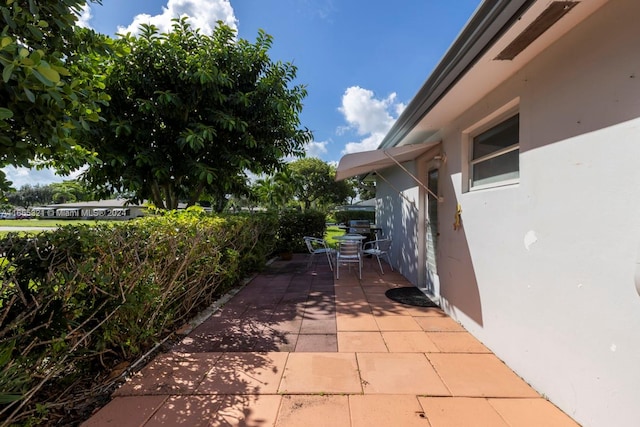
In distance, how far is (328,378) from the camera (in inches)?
124

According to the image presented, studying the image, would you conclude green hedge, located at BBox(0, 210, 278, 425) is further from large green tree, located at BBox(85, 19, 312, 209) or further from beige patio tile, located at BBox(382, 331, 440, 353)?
large green tree, located at BBox(85, 19, 312, 209)

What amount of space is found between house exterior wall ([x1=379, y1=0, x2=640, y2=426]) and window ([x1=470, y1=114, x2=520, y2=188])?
28 cm

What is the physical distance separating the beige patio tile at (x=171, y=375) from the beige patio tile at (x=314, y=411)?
102 centimetres

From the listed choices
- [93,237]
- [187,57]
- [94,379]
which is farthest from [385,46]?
[94,379]

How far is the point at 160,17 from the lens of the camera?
22.8 feet

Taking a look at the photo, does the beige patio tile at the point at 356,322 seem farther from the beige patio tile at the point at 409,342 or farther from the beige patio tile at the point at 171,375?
the beige patio tile at the point at 171,375

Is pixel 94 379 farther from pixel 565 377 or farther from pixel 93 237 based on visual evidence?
pixel 565 377

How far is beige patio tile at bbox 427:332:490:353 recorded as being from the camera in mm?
3777

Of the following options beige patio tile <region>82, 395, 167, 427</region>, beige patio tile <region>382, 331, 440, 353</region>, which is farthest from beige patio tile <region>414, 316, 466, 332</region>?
beige patio tile <region>82, 395, 167, 427</region>

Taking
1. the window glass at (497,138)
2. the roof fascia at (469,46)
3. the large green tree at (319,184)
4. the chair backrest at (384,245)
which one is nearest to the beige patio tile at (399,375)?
the window glass at (497,138)

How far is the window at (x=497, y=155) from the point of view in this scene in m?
3.57

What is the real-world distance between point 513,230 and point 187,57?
710 cm

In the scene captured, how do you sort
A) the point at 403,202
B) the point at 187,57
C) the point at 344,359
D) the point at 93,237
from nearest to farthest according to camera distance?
the point at 93,237, the point at 344,359, the point at 187,57, the point at 403,202

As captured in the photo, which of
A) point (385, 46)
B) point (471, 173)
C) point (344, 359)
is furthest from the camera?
point (385, 46)
